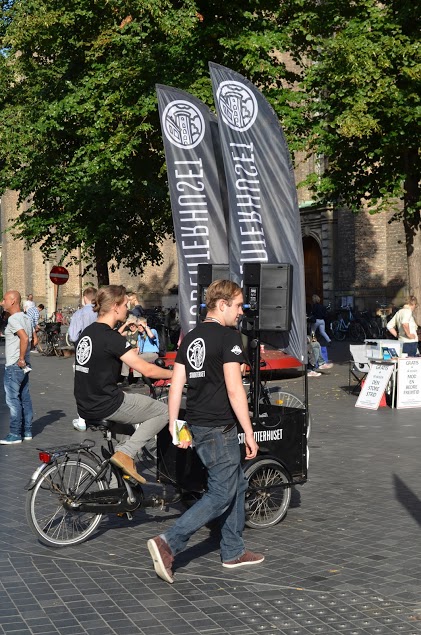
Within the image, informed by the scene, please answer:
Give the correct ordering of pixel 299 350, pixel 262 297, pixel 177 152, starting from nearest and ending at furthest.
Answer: pixel 262 297
pixel 299 350
pixel 177 152

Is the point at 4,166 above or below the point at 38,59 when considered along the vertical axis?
below

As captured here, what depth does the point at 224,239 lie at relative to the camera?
39.0ft

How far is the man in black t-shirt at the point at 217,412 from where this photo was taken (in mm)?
6453

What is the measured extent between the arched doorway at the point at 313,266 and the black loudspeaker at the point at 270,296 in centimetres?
3342

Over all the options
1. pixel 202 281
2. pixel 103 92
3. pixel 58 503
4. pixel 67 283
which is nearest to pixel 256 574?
pixel 58 503

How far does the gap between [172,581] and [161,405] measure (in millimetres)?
1647

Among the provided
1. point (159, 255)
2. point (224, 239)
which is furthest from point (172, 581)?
point (159, 255)

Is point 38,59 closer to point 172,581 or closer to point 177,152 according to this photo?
point 177,152

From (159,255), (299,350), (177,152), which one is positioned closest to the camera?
(299,350)

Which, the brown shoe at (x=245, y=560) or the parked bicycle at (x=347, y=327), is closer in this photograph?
the brown shoe at (x=245, y=560)

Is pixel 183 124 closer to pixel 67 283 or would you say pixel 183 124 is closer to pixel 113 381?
pixel 113 381

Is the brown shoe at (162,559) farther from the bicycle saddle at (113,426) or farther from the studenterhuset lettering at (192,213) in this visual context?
the studenterhuset lettering at (192,213)

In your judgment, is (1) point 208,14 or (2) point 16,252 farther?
(2) point 16,252

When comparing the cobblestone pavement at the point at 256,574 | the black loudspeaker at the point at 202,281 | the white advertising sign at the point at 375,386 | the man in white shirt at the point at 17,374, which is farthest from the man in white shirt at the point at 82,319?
the black loudspeaker at the point at 202,281
